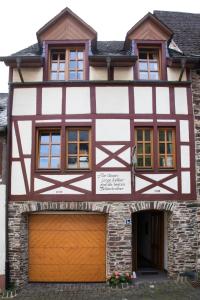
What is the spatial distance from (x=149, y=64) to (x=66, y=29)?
3.08m

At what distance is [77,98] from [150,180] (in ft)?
11.7

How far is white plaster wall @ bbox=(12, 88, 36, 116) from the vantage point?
1172 cm

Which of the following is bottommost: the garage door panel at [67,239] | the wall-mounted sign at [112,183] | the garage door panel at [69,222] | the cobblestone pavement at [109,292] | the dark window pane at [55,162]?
the cobblestone pavement at [109,292]

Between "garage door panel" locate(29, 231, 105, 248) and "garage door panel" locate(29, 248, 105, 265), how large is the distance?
0.53 feet

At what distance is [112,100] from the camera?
11789 millimetres

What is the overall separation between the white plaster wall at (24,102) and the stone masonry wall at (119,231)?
294cm

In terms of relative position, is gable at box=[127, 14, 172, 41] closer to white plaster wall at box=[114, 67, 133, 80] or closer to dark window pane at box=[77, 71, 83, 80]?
white plaster wall at box=[114, 67, 133, 80]

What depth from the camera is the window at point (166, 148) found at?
11.8 m

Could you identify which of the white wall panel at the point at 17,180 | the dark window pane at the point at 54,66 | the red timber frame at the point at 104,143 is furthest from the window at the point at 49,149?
the dark window pane at the point at 54,66

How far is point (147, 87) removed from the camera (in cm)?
1191

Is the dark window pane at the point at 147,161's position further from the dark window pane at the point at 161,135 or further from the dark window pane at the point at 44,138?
the dark window pane at the point at 44,138

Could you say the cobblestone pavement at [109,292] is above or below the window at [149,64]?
below

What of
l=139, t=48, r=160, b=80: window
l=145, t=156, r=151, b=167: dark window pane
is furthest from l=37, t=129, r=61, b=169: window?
l=139, t=48, r=160, b=80: window

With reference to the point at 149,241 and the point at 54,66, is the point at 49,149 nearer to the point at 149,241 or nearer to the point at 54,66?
the point at 54,66
